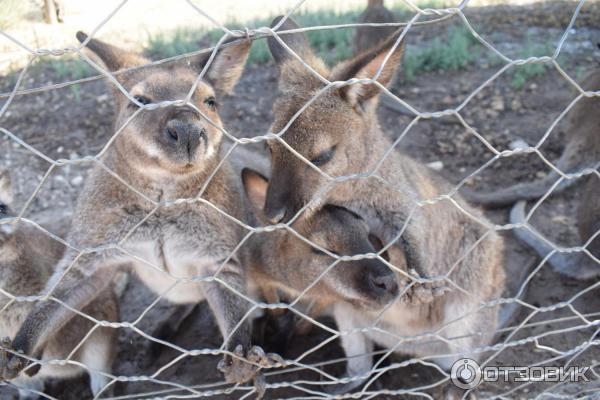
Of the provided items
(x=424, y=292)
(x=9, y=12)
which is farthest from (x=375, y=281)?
(x=9, y=12)

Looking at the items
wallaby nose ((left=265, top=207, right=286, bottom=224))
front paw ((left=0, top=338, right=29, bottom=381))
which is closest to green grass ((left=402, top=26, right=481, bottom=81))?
wallaby nose ((left=265, top=207, right=286, bottom=224))

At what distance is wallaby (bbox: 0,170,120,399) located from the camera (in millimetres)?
3076

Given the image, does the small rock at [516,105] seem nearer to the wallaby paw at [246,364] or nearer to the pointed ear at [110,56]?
the pointed ear at [110,56]

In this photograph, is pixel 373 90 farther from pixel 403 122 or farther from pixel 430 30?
pixel 430 30

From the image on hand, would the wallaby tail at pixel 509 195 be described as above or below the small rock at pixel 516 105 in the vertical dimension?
below

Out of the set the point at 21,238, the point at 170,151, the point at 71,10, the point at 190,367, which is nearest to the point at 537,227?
the point at 190,367

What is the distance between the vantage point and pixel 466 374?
127 inches

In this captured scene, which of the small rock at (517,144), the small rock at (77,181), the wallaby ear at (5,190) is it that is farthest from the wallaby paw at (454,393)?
the small rock at (77,181)

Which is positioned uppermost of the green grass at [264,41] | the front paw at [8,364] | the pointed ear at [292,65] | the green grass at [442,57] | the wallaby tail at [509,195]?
the pointed ear at [292,65]

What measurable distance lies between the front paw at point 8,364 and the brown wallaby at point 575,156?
3.08m

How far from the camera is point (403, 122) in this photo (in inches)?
226

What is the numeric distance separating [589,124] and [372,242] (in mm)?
2277

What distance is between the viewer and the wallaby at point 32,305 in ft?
10.1

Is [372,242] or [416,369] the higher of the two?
[372,242]
